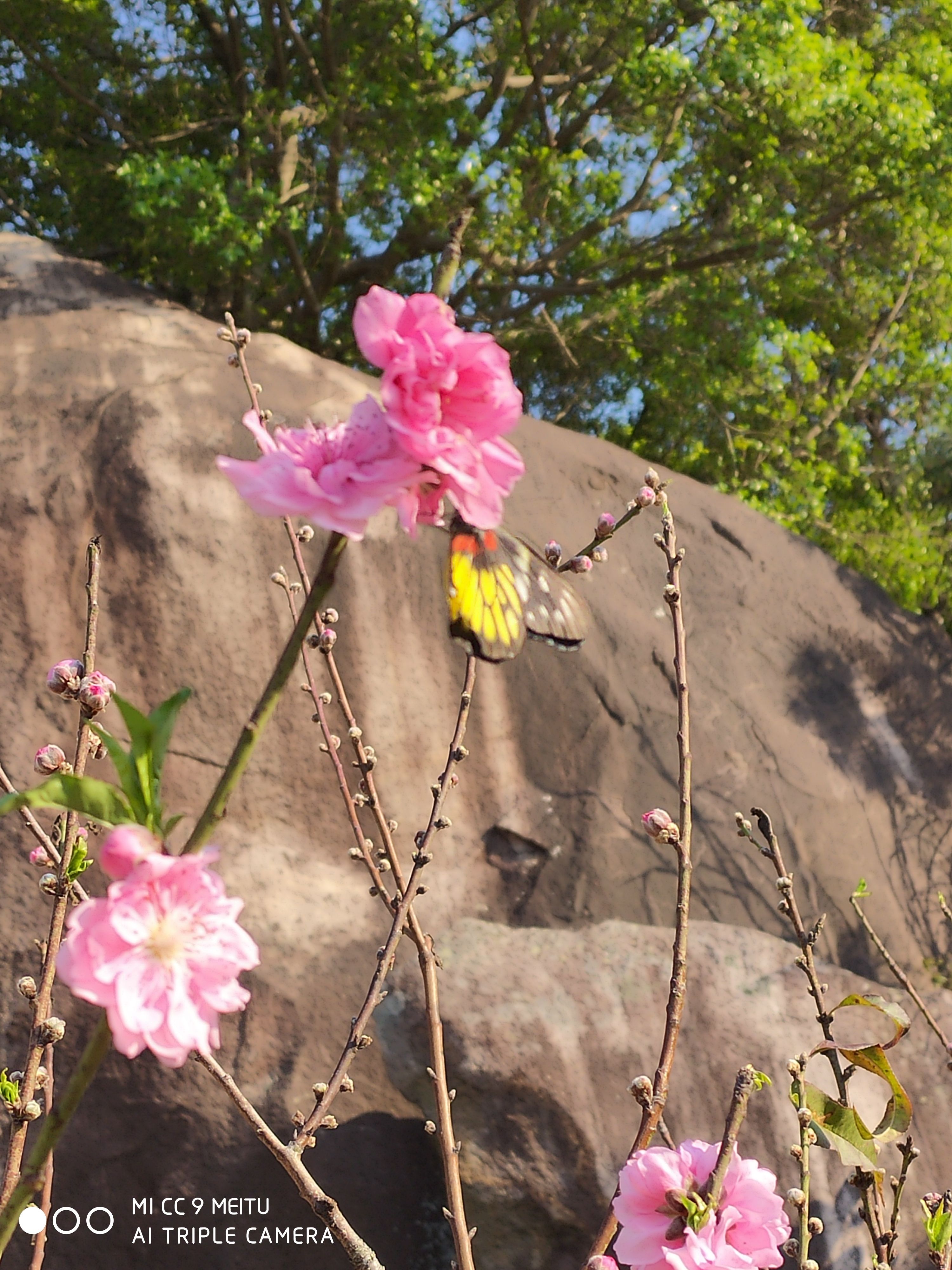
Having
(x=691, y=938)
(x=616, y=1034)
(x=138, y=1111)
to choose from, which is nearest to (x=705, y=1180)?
(x=616, y=1034)

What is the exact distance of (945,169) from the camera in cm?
507

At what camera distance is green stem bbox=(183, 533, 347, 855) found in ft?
1.38

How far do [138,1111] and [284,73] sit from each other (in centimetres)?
583

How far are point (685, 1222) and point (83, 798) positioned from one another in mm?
548

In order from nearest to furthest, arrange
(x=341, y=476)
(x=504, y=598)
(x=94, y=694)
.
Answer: (x=341, y=476) < (x=504, y=598) < (x=94, y=694)

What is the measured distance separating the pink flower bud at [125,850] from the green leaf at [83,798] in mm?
15

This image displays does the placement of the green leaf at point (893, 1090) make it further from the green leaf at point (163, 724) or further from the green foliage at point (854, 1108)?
the green leaf at point (163, 724)

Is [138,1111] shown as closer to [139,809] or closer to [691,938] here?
[691,938]

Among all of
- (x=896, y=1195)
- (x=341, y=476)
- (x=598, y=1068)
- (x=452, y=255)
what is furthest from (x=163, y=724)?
(x=598, y=1068)

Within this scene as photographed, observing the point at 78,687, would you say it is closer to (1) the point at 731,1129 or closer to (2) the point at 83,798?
(2) the point at 83,798

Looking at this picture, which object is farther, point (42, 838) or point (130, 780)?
point (42, 838)

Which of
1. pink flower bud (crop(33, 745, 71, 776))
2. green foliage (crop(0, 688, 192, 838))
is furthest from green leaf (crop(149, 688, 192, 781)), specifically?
pink flower bud (crop(33, 745, 71, 776))

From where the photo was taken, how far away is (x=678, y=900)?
2.90 ft

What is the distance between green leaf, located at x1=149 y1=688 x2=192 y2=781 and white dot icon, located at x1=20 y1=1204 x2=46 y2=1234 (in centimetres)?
61
